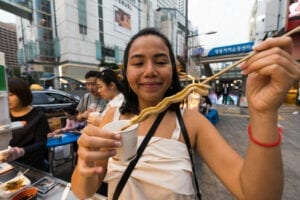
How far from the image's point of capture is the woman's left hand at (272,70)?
1.86 ft

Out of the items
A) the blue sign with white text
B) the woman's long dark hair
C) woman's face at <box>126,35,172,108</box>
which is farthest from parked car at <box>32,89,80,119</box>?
the blue sign with white text

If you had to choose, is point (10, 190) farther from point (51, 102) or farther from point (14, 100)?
point (51, 102)

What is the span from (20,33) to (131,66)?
139 ft

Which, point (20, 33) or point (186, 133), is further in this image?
point (20, 33)

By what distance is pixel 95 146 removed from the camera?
26.4 inches

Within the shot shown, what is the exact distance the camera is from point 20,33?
33312 millimetres

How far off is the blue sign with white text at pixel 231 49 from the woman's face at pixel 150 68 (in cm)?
1134

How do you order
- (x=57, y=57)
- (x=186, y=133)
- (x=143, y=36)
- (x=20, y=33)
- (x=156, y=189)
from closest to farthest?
(x=156, y=189), (x=186, y=133), (x=143, y=36), (x=57, y=57), (x=20, y=33)

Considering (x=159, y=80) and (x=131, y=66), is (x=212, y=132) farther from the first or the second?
(x=131, y=66)

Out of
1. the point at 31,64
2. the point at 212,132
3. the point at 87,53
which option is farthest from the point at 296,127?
the point at 31,64

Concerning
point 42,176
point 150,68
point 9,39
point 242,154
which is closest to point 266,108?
point 150,68

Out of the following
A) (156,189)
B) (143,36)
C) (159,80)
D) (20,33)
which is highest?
(20,33)

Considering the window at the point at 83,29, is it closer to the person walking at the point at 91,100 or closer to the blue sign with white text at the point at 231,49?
the blue sign with white text at the point at 231,49

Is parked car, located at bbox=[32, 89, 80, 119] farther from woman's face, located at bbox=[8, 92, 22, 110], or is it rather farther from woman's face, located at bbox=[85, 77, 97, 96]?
woman's face, located at bbox=[8, 92, 22, 110]
